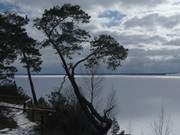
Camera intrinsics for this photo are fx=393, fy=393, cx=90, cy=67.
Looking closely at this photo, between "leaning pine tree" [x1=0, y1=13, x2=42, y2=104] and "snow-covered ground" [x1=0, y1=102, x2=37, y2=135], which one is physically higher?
"leaning pine tree" [x1=0, y1=13, x2=42, y2=104]

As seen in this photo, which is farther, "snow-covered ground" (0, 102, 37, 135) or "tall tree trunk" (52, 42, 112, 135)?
"tall tree trunk" (52, 42, 112, 135)

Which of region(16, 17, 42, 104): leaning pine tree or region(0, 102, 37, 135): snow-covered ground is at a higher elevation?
region(16, 17, 42, 104): leaning pine tree

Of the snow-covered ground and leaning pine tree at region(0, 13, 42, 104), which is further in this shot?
leaning pine tree at region(0, 13, 42, 104)

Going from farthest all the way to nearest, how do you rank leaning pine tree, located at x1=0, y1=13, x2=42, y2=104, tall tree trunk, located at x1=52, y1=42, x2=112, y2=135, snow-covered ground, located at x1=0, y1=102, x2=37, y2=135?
1. leaning pine tree, located at x1=0, y1=13, x2=42, y2=104
2. tall tree trunk, located at x1=52, y1=42, x2=112, y2=135
3. snow-covered ground, located at x1=0, y1=102, x2=37, y2=135

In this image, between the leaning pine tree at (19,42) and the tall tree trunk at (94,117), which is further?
the leaning pine tree at (19,42)

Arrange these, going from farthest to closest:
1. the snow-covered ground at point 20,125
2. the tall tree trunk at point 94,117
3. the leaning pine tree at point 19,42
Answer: the leaning pine tree at point 19,42, the tall tree trunk at point 94,117, the snow-covered ground at point 20,125

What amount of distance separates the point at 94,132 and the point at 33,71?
2000 centimetres

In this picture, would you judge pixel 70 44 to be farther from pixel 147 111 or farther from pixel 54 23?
pixel 147 111

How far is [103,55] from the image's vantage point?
29.3 meters

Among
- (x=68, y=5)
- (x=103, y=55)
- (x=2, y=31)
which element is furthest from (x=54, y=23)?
(x=2, y=31)

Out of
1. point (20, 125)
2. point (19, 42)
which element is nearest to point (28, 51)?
point (19, 42)

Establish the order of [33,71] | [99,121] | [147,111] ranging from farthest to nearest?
[147,111], [33,71], [99,121]

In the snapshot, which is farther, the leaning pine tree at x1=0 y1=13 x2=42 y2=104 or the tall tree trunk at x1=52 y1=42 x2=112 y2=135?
the leaning pine tree at x1=0 y1=13 x2=42 y2=104

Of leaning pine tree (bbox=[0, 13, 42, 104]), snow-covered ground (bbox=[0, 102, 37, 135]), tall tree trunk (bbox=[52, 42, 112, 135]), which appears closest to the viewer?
snow-covered ground (bbox=[0, 102, 37, 135])
